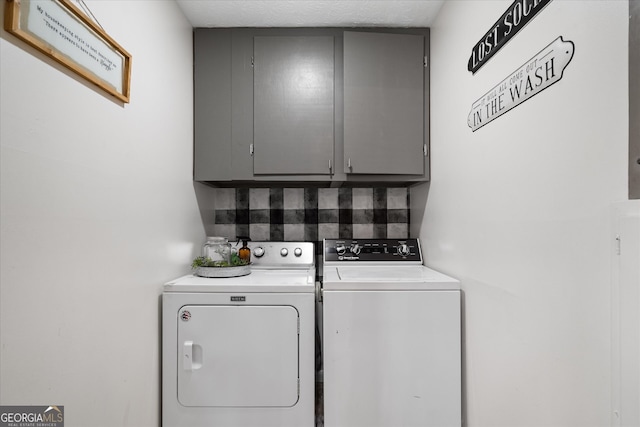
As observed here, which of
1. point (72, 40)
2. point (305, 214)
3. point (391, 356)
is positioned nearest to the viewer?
point (72, 40)

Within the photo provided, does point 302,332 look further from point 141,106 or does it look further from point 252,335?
point 141,106

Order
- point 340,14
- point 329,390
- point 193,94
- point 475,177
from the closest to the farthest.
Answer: point 475,177 → point 329,390 → point 340,14 → point 193,94

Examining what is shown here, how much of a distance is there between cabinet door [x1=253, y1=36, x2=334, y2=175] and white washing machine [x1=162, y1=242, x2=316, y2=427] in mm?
842

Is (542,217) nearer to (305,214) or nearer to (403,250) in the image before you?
(403,250)

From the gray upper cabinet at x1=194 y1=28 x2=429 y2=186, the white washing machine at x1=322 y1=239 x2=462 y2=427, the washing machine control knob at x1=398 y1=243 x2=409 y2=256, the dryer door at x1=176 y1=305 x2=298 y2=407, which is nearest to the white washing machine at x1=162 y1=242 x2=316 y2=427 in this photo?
the dryer door at x1=176 y1=305 x2=298 y2=407

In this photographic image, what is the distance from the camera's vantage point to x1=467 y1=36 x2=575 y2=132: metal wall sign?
2.85 feet

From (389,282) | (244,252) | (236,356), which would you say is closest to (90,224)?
(236,356)

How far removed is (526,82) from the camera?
1010mm

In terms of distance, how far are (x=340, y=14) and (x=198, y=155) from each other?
3.94 feet

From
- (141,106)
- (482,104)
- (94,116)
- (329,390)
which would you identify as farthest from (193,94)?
(329,390)

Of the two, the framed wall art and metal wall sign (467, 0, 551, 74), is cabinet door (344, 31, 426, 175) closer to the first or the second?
metal wall sign (467, 0, 551, 74)

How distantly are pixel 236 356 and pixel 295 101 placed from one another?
1.47m

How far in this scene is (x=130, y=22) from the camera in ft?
4.13

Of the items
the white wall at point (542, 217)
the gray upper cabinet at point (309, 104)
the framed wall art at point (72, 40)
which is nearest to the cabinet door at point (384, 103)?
the gray upper cabinet at point (309, 104)
